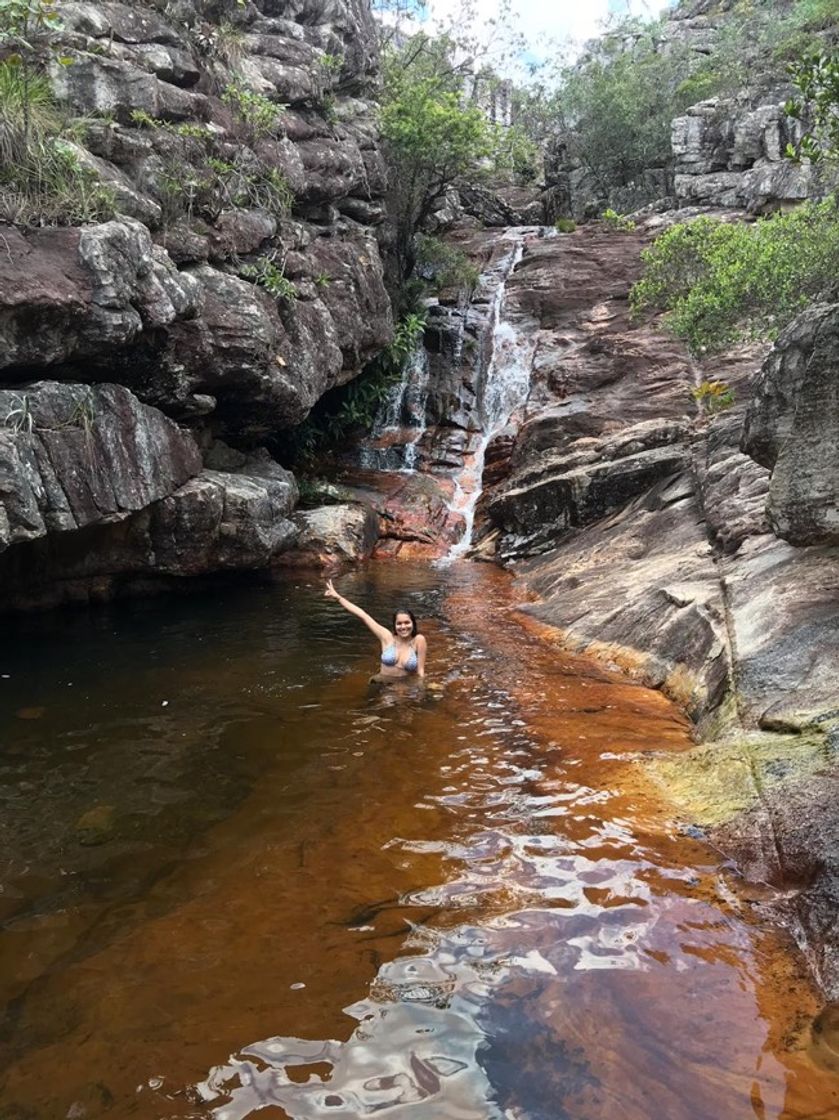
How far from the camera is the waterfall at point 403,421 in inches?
874

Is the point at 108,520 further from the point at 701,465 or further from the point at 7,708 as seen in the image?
the point at 701,465

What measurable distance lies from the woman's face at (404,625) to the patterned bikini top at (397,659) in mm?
179

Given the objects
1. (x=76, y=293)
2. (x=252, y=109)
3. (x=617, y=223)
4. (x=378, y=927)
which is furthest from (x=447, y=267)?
(x=378, y=927)

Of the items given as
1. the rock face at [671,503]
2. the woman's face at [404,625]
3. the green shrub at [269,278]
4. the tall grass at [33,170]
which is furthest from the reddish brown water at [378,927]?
the green shrub at [269,278]

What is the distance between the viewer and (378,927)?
4246 mm

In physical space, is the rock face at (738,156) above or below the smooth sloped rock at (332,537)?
above

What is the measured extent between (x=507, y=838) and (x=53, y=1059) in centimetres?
296

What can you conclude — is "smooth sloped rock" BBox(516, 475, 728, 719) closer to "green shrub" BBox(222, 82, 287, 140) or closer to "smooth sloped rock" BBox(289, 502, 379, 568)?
"smooth sloped rock" BBox(289, 502, 379, 568)

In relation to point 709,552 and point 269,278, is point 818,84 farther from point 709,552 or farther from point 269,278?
point 269,278

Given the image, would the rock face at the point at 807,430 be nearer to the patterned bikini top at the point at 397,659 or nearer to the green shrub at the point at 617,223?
the patterned bikini top at the point at 397,659

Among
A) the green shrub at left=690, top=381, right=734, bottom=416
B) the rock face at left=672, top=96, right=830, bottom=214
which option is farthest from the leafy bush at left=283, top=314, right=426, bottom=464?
the rock face at left=672, top=96, right=830, bottom=214

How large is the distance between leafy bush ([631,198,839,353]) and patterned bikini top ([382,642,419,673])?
9109mm

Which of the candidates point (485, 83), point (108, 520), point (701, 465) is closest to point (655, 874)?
point (108, 520)

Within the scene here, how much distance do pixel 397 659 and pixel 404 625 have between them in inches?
17.3
